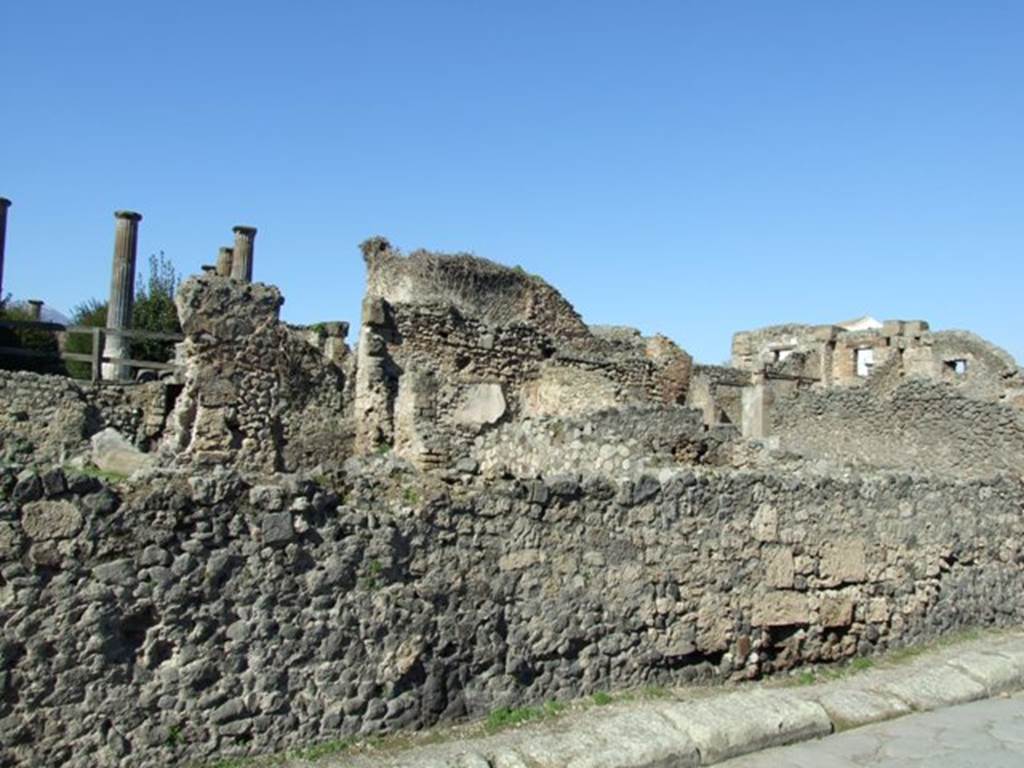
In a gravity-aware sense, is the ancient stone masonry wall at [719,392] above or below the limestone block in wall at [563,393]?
above

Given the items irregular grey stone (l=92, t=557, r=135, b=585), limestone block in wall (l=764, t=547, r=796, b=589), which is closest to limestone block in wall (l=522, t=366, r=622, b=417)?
limestone block in wall (l=764, t=547, r=796, b=589)

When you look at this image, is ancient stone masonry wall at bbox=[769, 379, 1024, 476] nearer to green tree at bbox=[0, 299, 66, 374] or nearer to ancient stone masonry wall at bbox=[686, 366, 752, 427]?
ancient stone masonry wall at bbox=[686, 366, 752, 427]

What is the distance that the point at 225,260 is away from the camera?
31.7 m

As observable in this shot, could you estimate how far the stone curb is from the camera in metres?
4.70

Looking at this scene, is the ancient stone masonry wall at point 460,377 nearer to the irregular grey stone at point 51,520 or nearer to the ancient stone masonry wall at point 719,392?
the ancient stone masonry wall at point 719,392

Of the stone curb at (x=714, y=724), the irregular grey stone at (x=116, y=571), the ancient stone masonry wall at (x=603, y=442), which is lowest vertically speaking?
the stone curb at (x=714, y=724)

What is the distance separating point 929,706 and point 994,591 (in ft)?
8.67

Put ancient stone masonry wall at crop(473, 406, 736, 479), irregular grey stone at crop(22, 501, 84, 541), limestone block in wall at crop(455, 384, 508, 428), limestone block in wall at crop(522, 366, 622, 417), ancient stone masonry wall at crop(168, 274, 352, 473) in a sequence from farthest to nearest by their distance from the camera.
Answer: limestone block in wall at crop(522, 366, 622, 417) < limestone block in wall at crop(455, 384, 508, 428) < ancient stone masonry wall at crop(168, 274, 352, 473) < ancient stone masonry wall at crop(473, 406, 736, 479) < irregular grey stone at crop(22, 501, 84, 541)

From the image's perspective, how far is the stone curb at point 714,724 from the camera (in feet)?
15.4

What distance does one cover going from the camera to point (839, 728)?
18.6ft

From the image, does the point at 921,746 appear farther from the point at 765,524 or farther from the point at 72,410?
the point at 72,410

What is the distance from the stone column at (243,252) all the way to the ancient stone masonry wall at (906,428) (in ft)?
57.6

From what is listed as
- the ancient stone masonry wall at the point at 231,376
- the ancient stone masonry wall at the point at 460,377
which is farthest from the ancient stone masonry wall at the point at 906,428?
the ancient stone masonry wall at the point at 231,376

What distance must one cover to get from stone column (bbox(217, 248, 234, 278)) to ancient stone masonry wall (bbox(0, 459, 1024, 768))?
27.2 meters
